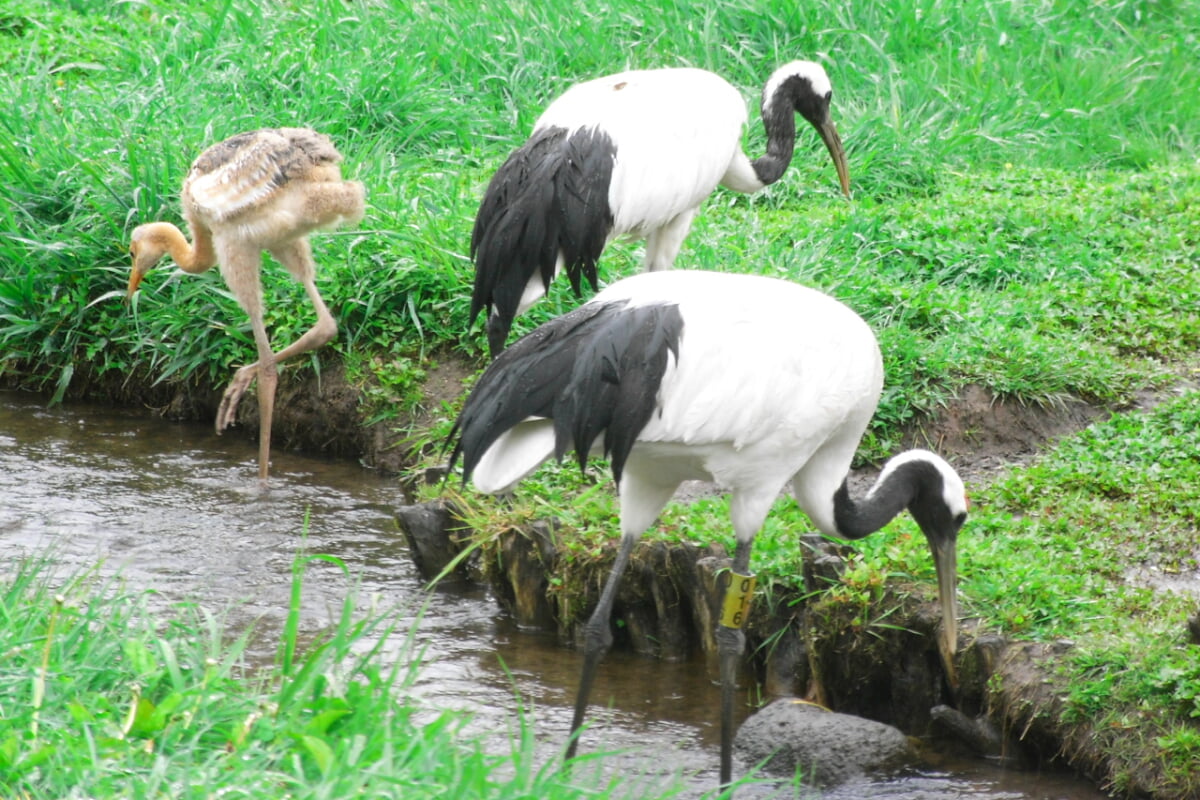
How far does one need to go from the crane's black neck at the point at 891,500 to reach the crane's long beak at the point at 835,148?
9.75 feet

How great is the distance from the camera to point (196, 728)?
3.09 m

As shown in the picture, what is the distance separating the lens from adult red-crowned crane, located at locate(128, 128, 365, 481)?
6023 millimetres

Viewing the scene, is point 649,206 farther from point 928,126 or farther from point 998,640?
point 928,126

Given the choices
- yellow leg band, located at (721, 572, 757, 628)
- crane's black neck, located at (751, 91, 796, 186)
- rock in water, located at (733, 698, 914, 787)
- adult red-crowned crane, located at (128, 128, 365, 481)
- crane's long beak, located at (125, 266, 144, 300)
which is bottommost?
rock in water, located at (733, 698, 914, 787)

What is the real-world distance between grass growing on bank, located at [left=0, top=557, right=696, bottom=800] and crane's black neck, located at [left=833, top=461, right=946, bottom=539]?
1225 millimetres

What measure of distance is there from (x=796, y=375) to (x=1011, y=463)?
1941 millimetres

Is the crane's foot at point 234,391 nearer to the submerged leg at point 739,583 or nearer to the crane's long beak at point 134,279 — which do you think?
the crane's long beak at point 134,279

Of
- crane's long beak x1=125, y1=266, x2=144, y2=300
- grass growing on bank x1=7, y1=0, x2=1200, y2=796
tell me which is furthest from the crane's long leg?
crane's long beak x1=125, y1=266, x2=144, y2=300

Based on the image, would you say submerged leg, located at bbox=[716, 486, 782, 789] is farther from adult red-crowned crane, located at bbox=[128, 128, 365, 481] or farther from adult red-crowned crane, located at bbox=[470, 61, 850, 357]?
adult red-crowned crane, located at bbox=[128, 128, 365, 481]

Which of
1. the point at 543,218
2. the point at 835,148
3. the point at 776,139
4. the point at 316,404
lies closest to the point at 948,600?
the point at 543,218

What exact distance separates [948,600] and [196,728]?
6.83 feet

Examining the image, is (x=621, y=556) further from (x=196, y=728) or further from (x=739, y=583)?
(x=196, y=728)

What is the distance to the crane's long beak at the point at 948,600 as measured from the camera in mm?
4246

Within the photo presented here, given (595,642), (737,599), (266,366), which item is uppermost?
(266,366)
